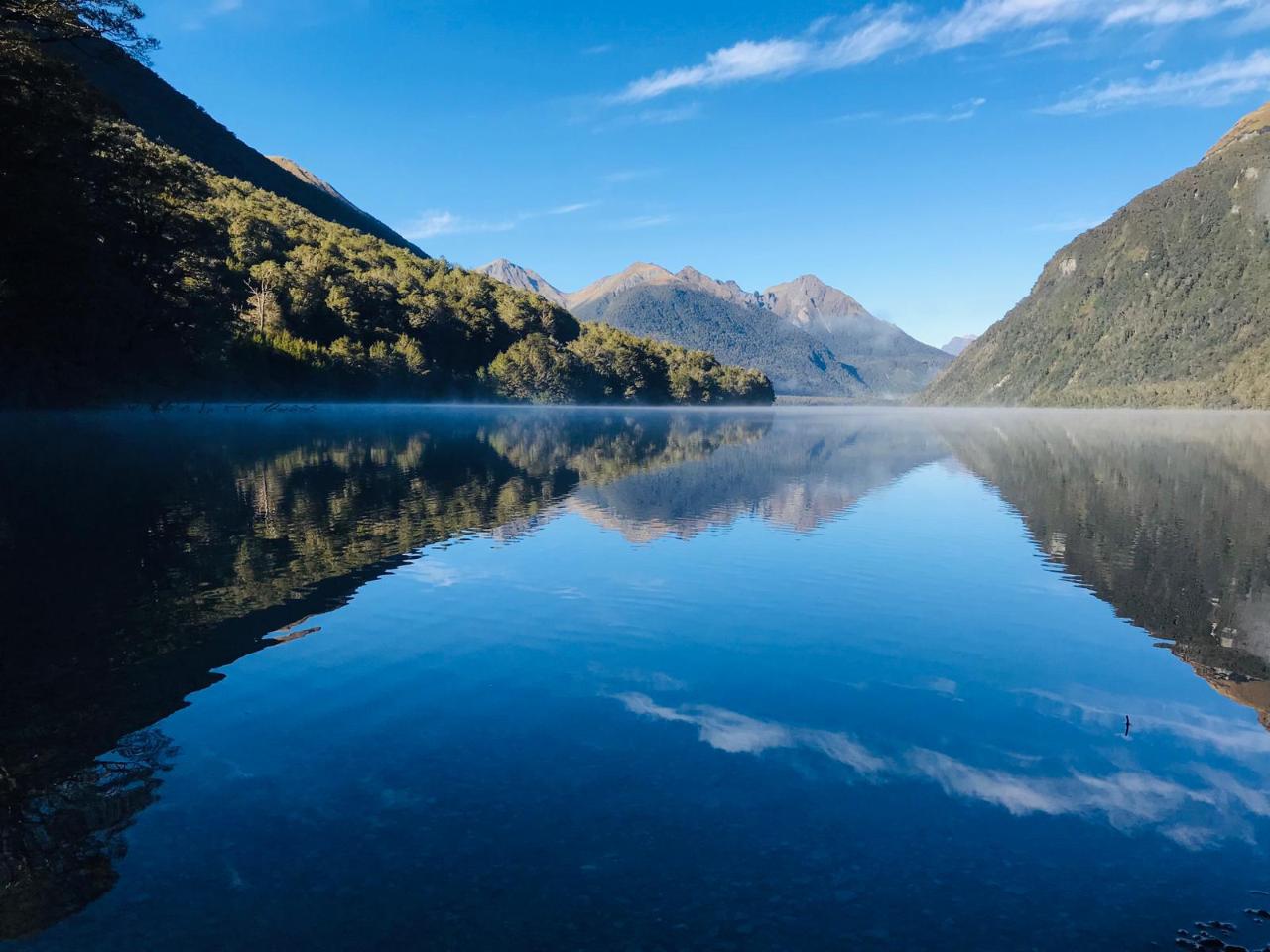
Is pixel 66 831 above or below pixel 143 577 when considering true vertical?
above

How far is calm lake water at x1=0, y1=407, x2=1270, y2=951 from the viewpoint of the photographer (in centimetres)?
771

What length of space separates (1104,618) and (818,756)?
11.1 metres

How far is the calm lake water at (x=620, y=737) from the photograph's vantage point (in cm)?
771

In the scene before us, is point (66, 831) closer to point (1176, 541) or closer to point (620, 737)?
point (620, 737)

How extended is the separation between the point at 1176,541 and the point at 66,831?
30.6 metres

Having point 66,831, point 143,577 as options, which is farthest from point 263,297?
point 66,831

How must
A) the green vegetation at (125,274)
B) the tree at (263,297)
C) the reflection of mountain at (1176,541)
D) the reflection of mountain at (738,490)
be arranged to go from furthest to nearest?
the tree at (263,297) < the green vegetation at (125,274) < the reflection of mountain at (738,490) < the reflection of mountain at (1176,541)

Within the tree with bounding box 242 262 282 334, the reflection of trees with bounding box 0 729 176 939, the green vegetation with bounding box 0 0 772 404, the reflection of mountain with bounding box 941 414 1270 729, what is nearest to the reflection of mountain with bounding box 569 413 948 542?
the reflection of mountain with bounding box 941 414 1270 729

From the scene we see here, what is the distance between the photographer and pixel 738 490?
42219mm

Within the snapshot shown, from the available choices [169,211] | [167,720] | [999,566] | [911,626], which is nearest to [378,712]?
[167,720]

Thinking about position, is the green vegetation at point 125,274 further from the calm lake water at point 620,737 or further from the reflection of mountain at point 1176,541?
the reflection of mountain at point 1176,541

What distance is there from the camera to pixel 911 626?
1803 centimetres

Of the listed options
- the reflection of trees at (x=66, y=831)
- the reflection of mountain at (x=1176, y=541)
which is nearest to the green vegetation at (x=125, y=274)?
the reflection of trees at (x=66, y=831)

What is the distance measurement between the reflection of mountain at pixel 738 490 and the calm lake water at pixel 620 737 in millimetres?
3829
